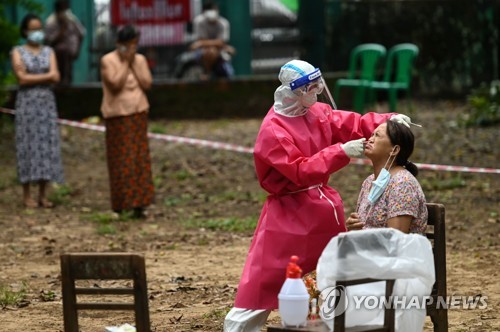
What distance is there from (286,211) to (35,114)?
6666mm

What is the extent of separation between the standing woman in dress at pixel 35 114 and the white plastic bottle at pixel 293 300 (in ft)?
24.3

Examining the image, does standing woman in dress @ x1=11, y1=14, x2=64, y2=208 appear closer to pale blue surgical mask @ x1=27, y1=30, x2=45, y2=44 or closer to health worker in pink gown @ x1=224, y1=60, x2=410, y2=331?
pale blue surgical mask @ x1=27, y1=30, x2=45, y2=44

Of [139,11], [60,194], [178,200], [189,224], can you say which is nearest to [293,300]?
[189,224]

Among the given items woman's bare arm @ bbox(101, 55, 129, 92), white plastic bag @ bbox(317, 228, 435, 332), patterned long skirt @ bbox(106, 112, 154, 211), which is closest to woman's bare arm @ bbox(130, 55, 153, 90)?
woman's bare arm @ bbox(101, 55, 129, 92)

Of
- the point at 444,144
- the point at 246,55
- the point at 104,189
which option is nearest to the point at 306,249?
the point at 104,189

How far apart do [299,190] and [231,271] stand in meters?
2.88

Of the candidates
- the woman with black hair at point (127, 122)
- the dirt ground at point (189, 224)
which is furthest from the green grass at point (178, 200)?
the woman with black hair at point (127, 122)

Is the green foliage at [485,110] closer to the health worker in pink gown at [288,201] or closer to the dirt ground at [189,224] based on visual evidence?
the dirt ground at [189,224]

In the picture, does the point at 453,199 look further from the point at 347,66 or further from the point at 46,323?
the point at 347,66

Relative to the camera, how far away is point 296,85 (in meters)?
6.10

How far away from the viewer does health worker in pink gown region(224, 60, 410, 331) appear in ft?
19.6

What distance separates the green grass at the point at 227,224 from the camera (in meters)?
10.6

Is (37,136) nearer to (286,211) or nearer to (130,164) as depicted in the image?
(130,164)

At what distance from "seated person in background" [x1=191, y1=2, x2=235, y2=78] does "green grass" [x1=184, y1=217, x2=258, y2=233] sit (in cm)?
874
